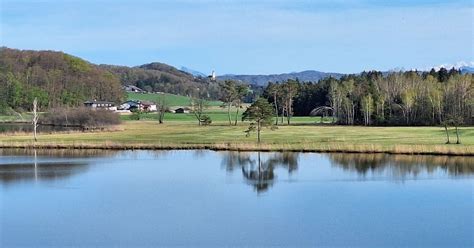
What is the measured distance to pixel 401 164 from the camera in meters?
32.0

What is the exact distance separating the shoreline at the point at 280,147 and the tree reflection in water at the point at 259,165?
151cm

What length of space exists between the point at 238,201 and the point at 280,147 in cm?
1739

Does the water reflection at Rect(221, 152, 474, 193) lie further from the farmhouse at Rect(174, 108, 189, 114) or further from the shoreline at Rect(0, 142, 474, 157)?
the farmhouse at Rect(174, 108, 189, 114)

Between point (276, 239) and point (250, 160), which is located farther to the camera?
point (250, 160)

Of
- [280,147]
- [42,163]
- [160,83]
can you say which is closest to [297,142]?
[280,147]

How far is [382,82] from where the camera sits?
247ft

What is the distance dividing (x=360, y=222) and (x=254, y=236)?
11.2ft

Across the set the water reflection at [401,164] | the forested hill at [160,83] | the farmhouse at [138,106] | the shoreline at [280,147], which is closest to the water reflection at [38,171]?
the shoreline at [280,147]

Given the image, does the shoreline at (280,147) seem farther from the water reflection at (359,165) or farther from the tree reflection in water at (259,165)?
the tree reflection in water at (259,165)

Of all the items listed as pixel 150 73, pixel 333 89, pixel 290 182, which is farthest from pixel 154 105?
pixel 290 182

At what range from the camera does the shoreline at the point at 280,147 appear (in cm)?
3576

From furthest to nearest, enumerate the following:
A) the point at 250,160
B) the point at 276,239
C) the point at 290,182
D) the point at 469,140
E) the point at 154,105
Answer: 1. the point at 154,105
2. the point at 469,140
3. the point at 250,160
4. the point at 290,182
5. the point at 276,239

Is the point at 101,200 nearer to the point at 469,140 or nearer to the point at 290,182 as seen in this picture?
the point at 290,182

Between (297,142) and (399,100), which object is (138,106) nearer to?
(399,100)
